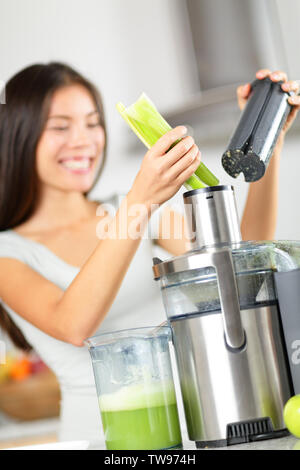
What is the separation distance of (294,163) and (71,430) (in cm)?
114

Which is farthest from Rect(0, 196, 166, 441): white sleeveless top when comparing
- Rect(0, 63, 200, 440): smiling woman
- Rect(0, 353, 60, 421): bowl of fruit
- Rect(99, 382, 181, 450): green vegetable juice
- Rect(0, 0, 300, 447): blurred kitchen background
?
Rect(0, 353, 60, 421): bowl of fruit

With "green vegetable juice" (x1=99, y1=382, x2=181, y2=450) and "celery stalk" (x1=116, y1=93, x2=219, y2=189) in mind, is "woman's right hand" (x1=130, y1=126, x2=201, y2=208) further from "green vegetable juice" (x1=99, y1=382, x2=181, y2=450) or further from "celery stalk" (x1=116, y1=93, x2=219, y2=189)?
"green vegetable juice" (x1=99, y1=382, x2=181, y2=450)

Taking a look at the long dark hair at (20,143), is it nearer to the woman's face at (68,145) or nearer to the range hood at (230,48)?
the woman's face at (68,145)

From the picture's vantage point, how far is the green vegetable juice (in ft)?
2.18

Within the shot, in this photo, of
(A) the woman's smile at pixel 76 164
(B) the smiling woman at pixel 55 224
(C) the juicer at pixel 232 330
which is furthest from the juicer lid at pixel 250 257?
(A) the woman's smile at pixel 76 164

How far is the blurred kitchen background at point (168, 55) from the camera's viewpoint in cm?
179

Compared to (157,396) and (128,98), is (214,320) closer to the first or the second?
(157,396)

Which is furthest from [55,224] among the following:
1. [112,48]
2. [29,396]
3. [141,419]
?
[29,396]

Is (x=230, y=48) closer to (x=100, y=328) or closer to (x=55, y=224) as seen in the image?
(x=55, y=224)

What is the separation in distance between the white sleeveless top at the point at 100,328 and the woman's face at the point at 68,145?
196 millimetres

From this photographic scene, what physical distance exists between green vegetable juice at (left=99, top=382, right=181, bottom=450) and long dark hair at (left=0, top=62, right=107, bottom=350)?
909 millimetres

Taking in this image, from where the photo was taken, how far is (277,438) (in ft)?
2.11

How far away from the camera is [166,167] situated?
2.54 ft
